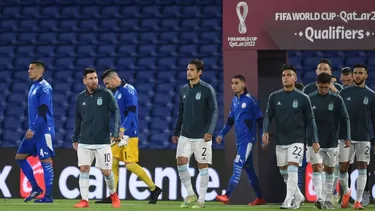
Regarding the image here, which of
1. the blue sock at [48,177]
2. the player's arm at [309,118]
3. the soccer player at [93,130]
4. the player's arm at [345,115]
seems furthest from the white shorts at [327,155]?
the blue sock at [48,177]

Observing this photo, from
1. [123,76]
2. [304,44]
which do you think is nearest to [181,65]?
[123,76]

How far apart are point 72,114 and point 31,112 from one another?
5.10 m

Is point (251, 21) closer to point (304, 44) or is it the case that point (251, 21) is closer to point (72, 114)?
point (304, 44)

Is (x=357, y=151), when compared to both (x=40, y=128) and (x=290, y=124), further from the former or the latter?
(x=40, y=128)

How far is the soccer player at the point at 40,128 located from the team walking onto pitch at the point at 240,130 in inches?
0.6

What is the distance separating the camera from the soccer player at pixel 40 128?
46.4 feet

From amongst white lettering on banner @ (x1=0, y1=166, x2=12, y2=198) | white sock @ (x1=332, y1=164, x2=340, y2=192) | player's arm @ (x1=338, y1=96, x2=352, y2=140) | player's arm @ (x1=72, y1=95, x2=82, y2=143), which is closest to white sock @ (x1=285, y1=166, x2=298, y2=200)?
player's arm @ (x1=338, y1=96, x2=352, y2=140)

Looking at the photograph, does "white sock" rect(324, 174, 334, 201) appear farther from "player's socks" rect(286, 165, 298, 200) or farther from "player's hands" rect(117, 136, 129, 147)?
"player's hands" rect(117, 136, 129, 147)

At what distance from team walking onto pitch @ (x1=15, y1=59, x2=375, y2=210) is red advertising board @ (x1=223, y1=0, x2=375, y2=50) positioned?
26.6 inches

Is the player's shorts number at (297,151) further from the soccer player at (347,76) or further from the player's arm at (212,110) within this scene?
the soccer player at (347,76)

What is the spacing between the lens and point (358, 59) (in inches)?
761

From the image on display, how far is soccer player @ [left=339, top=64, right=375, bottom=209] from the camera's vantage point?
13500mm

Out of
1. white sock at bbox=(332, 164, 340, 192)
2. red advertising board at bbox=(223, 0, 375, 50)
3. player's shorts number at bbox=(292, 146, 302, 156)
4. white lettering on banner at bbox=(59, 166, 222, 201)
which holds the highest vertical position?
red advertising board at bbox=(223, 0, 375, 50)

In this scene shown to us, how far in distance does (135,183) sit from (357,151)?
15.6ft
